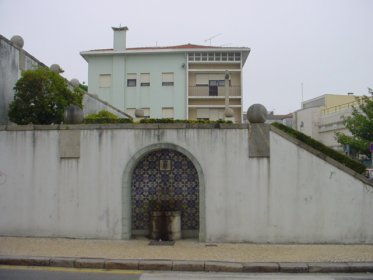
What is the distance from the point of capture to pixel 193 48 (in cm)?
3481

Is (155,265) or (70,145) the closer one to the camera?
(155,265)

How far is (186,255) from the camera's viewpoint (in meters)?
7.87

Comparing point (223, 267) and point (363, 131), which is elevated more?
point (363, 131)

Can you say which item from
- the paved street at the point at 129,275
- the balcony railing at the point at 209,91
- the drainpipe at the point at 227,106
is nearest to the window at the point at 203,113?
the balcony railing at the point at 209,91

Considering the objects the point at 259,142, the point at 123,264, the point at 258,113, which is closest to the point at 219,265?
the point at 123,264

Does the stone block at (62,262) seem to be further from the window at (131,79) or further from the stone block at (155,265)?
the window at (131,79)

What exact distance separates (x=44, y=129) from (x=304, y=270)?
288 inches

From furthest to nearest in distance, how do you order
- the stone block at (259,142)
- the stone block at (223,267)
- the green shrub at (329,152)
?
the green shrub at (329,152)
the stone block at (259,142)
the stone block at (223,267)

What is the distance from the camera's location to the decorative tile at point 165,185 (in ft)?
32.5

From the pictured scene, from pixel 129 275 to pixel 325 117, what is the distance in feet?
129

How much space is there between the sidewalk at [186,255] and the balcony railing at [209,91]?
2645 cm

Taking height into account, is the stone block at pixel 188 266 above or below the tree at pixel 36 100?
below

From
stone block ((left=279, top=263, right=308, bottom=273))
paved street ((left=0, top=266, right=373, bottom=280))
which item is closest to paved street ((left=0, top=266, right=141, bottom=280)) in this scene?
paved street ((left=0, top=266, right=373, bottom=280))

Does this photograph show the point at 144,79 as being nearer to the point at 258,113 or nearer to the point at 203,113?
the point at 203,113
